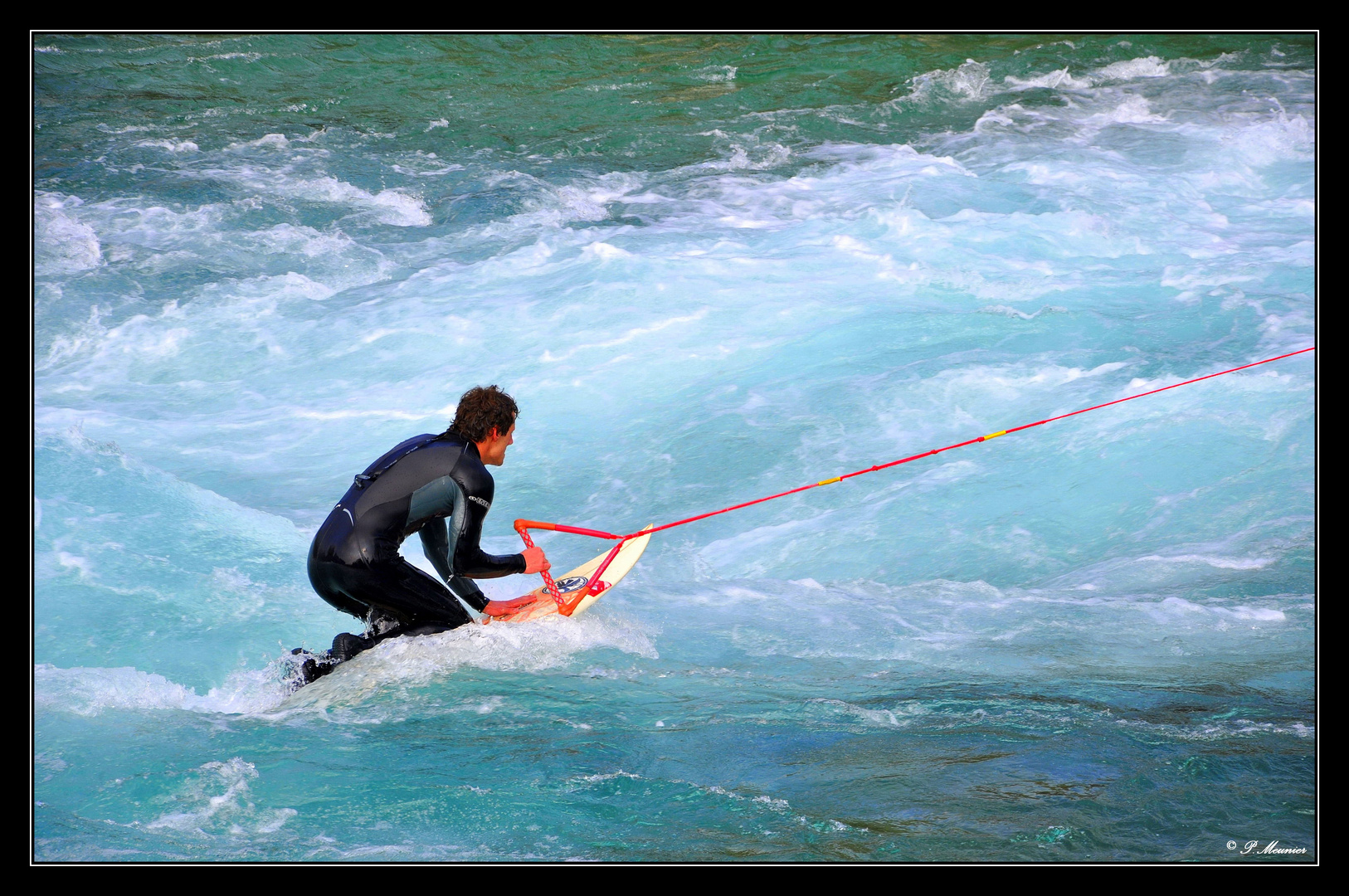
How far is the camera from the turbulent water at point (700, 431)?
11.5ft

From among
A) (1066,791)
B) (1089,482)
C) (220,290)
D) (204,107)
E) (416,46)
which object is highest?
(416,46)

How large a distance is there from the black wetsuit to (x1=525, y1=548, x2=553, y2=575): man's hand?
21 cm

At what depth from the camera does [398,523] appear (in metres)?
3.90

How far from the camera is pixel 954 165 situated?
10375 millimetres

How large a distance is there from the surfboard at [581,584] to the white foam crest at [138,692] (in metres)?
0.79

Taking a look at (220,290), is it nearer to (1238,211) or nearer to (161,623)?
(161,623)

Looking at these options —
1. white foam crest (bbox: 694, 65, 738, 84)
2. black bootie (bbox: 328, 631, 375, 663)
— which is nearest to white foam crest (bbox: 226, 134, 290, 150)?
white foam crest (bbox: 694, 65, 738, 84)

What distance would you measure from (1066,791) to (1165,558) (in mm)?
2480

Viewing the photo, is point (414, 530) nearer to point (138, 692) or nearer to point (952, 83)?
point (138, 692)

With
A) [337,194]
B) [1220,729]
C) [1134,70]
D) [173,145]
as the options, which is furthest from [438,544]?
[1134,70]

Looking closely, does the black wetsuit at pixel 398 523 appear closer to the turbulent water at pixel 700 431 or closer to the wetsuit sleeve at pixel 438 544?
the wetsuit sleeve at pixel 438 544

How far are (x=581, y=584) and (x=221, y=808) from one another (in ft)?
5.37

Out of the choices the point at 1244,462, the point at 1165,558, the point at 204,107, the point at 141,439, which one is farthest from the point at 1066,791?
the point at 204,107

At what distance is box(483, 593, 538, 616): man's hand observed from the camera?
4234 millimetres
